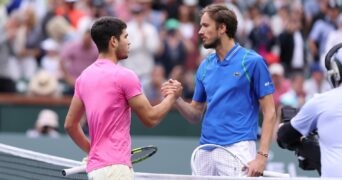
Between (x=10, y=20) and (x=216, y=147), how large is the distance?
29.4 ft

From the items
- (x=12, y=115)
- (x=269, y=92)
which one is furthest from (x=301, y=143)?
(x=12, y=115)

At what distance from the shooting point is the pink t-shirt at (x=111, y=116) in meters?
8.02

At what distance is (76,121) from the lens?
8367 millimetres

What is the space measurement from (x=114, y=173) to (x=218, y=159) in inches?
52.1

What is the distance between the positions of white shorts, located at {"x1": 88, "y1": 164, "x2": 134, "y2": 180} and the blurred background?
7.09 meters

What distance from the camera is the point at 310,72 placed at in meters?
17.9

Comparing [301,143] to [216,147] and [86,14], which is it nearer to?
[216,147]

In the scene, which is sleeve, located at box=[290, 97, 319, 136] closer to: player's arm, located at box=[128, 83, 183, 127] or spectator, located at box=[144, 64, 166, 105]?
player's arm, located at box=[128, 83, 183, 127]

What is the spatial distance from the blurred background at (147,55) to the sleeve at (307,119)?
6633mm

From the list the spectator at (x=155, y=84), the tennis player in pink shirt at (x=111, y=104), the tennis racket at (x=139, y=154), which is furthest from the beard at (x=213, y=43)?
the spectator at (x=155, y=84)

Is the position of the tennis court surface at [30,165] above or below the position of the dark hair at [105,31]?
below

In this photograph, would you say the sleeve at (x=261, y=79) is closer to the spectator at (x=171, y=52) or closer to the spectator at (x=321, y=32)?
the spectator at (x=171, y=52)

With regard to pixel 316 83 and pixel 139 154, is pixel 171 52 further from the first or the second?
pixel 139 154

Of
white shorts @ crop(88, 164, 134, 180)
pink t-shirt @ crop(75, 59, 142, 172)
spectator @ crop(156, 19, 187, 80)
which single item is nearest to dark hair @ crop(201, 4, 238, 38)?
pink t-shirt @ crop(75, 59, 142, 172)
